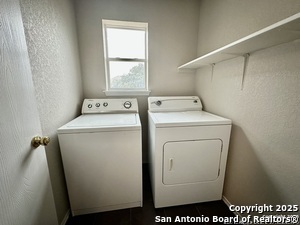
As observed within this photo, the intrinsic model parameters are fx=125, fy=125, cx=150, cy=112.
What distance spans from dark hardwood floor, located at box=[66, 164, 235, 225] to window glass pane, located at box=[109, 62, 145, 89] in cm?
169

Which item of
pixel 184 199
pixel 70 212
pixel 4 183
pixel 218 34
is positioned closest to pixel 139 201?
pixel 184 199

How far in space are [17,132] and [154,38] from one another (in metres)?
1.95

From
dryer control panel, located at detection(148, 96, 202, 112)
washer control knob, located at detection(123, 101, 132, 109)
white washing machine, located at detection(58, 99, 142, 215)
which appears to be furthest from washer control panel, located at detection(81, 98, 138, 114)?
white washing machine, located at detection(58, 99, 142, 215)

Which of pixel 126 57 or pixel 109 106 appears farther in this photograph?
pixel 126 57

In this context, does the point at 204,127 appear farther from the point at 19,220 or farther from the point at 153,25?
the point at 153,25

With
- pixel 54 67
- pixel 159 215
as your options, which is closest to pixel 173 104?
pixel 159 215

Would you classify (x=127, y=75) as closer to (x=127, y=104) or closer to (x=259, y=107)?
(x=127, y=104)

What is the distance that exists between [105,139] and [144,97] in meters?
1.08

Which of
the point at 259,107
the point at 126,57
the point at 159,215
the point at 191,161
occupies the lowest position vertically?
the point at 159,215

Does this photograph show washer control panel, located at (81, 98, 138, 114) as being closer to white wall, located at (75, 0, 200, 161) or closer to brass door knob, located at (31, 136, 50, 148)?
white wall, located at (75, 0, 200, 161)

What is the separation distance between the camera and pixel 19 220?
59 cm

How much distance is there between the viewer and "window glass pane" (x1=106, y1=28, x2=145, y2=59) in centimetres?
192

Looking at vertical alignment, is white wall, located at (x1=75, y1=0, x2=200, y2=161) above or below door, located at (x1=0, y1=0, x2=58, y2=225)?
above

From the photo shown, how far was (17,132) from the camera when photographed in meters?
0.59
